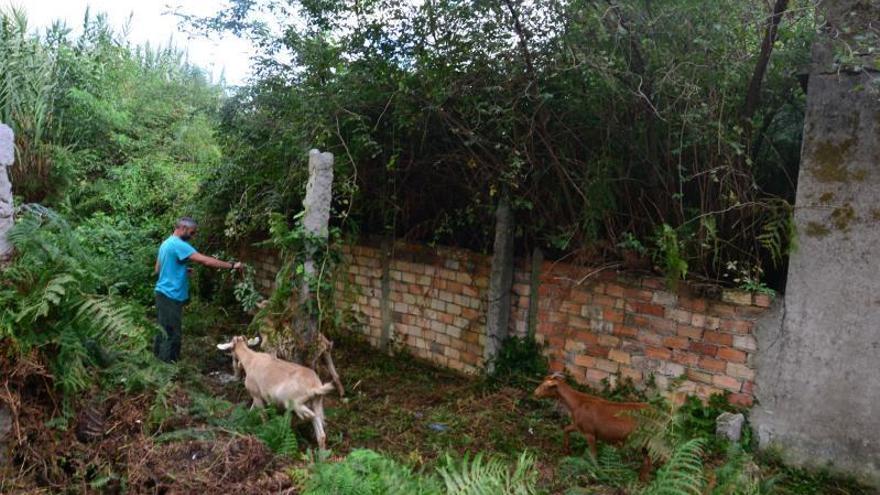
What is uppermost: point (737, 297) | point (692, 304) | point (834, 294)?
point (834, 294)

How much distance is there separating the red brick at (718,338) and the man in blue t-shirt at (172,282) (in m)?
4.31

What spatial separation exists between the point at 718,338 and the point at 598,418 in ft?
4.36

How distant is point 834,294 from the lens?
5.31m

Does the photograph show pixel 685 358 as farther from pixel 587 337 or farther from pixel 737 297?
pixel 587 337

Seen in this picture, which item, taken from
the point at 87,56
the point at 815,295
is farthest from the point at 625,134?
the point at 87,56

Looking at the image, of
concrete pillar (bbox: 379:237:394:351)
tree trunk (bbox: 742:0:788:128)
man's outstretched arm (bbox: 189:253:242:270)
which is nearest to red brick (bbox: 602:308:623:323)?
tree trunk (bbox: 742:0:788:128)

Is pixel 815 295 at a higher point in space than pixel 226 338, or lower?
higher

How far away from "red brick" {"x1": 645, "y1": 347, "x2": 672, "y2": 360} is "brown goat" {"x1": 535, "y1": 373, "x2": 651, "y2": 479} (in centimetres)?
91

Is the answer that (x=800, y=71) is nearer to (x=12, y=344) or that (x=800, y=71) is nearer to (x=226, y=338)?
(x=12, y=344)

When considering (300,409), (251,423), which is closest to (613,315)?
(300,409)

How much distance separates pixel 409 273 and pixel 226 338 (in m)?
2.56

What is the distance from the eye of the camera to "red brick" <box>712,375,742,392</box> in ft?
19.0

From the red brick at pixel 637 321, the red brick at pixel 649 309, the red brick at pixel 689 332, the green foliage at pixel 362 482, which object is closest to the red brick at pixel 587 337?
the red brick at pixel 637 321

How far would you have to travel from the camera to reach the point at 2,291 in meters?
4.09
